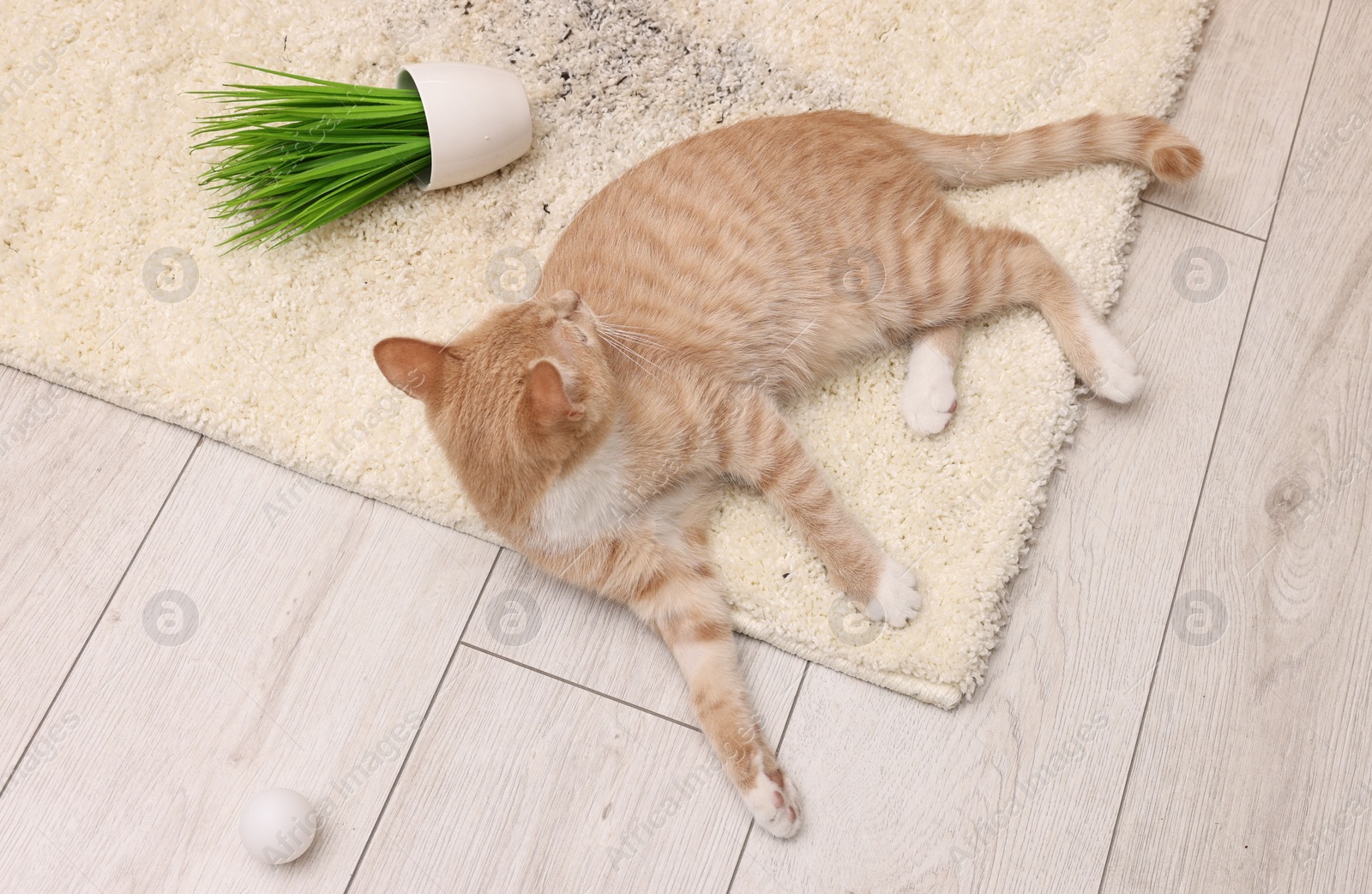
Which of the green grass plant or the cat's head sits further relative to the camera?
the green grass plant

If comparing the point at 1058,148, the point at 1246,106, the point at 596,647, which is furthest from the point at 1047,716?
the point at 1246,106

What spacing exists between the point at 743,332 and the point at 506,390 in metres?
0.44

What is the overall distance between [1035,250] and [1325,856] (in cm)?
100

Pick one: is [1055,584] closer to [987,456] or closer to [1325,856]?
[987,456]

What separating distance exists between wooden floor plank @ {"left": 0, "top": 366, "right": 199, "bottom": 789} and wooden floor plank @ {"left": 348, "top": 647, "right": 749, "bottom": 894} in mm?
605

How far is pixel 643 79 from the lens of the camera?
1870 mm

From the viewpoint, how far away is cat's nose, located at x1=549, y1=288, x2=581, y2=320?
1.36 metres

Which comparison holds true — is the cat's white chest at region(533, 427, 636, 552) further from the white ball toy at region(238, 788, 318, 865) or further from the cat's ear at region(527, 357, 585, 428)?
the white ball toy at region(238, 788, 318, 865)

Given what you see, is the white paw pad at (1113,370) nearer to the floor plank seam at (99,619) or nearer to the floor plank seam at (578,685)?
the floor plank seam at (578,685)

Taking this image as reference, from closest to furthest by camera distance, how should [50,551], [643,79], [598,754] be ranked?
[598,754]
[50,551]
[643,79]

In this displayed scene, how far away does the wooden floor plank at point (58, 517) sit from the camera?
1589 millimetres

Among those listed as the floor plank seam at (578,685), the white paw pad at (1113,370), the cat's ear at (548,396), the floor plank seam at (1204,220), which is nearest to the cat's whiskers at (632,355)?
the cat's ear at (548,396)

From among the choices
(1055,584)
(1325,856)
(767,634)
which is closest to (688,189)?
(767,634)

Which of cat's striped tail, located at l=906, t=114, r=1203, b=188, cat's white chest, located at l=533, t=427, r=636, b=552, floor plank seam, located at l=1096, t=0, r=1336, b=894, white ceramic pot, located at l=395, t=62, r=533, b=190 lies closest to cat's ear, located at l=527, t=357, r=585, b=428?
cat's white chest, located at l=533, t=427, r=636, b=552
